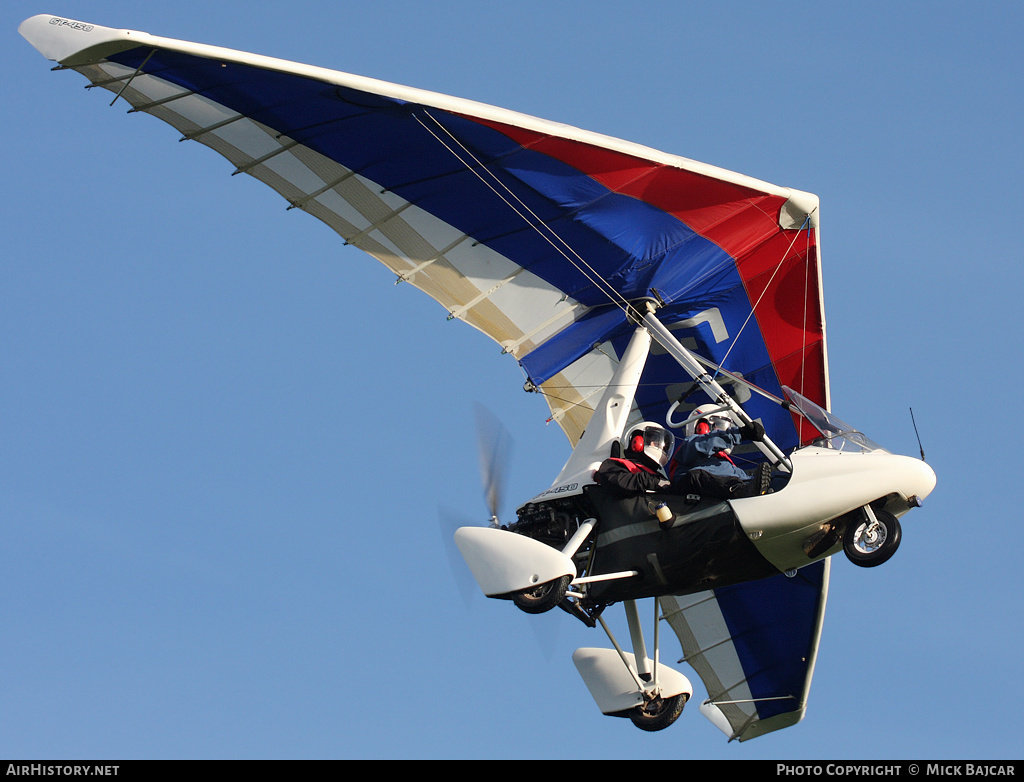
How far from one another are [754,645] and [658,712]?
14.0 feet

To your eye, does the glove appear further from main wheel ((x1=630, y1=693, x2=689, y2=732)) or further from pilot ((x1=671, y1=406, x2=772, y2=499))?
main wheel ((x1=630, y1=693, x2=689, y2=732))

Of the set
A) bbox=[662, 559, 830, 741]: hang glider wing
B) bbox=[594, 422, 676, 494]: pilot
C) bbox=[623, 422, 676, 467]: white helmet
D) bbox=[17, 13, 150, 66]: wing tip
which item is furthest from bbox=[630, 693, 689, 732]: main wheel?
bbox=[17, 13, 150, 66]: wing tip

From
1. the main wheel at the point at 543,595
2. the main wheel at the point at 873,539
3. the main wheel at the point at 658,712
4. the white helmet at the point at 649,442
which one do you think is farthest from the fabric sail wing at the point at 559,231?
the main wheel at the point at 543,595

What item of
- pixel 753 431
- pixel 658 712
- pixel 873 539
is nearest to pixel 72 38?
pixel 753 431

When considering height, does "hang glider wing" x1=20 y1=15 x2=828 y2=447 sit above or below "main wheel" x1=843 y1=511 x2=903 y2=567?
above

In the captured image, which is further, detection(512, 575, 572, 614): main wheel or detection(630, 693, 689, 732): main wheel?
detection(630, 693, 689, 732): main wheel

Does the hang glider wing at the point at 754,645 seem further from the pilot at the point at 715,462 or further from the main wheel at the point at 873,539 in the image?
the main wheel at the point at 873,539

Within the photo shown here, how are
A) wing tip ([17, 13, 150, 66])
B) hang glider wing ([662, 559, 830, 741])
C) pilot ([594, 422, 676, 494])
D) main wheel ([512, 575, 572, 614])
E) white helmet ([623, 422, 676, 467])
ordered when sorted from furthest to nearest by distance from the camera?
hang glider wing ([662, 559, 830, 741]) → white helmet ([623, 422, 676, 467]) → pilot ([594, 422, 676, 494]) → main wheel ([512, 575, 572, 614]) → wing tip ([17, 13, 150, 66])

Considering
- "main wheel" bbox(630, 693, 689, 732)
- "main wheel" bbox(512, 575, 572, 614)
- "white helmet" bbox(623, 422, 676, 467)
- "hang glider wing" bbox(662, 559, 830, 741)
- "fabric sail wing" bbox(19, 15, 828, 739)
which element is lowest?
"main wheel" bbox(630, 693, 689, 732)

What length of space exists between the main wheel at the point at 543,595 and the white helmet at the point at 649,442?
103 inches

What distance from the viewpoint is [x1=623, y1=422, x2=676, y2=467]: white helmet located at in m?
20.2

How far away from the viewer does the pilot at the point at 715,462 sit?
1900 cm

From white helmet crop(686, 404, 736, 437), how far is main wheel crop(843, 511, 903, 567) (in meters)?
2.51

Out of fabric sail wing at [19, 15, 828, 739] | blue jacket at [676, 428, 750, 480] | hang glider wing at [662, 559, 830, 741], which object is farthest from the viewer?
hang glider wing at [662, 559, 830, 741]
